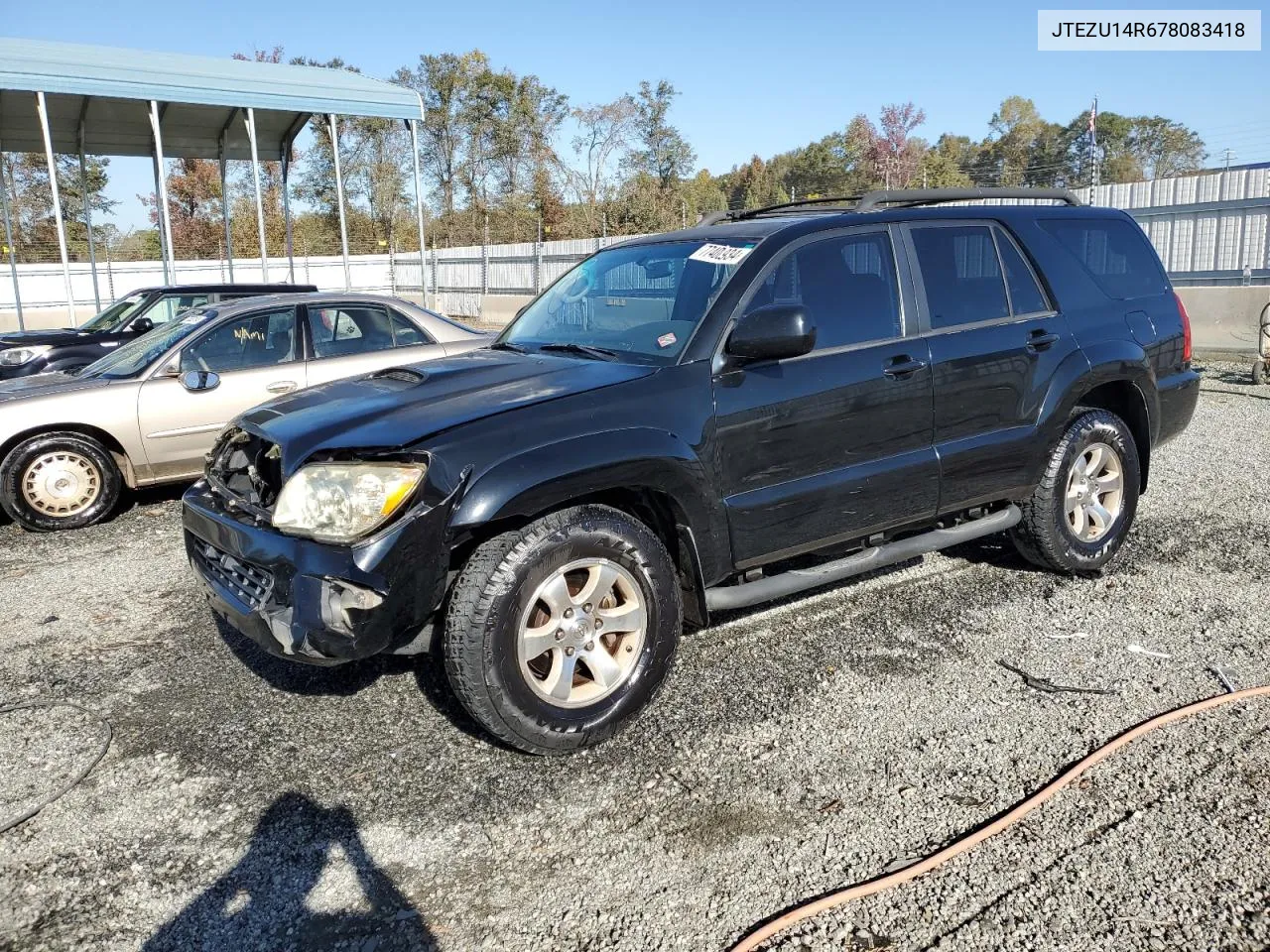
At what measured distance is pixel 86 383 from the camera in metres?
6.80

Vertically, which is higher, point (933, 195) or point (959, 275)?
point (933, 195)

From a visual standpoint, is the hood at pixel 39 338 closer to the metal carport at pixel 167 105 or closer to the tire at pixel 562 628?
the metal carport at pixel 167 105

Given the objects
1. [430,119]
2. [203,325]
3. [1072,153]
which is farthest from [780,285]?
[1072,153]

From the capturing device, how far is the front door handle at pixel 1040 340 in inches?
178

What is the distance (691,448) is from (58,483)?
527 centimetres

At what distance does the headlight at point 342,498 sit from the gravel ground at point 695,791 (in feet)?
2.85

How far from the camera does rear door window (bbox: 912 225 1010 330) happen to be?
14.1 feet

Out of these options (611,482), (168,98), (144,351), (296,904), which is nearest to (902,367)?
(611,482)

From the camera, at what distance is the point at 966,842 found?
8.93ft

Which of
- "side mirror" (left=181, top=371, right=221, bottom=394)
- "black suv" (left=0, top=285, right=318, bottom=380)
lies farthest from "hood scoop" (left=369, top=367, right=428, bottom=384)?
"black suv" (left=0, top=285, right=318, bottom=380)

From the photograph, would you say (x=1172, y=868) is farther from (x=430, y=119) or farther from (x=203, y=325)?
(x=430, y=119)

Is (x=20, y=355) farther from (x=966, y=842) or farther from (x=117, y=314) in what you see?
(x=966, y=842)

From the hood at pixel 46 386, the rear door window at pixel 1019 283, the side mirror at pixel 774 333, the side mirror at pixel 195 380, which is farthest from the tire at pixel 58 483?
the rear door window at pixel 1019 283

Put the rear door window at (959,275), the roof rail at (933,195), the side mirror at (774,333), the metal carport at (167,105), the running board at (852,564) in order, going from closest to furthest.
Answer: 1. the side mirror at (774,333)
2. the running board at (852,564)
3. the rear door window at (959,275)
4. the roof rail at (933,195)
5. the metal carport at (167,105)
